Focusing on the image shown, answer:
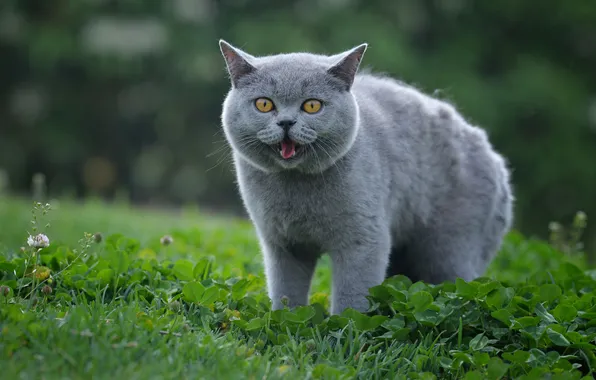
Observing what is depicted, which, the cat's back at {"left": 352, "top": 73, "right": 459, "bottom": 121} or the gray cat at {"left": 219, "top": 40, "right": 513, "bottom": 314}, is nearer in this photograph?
the gray cat at {"left": 219, "top": 40, "right": 513, "bottom": 314}

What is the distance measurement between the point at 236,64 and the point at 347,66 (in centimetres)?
49

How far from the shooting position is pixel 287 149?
3.01m

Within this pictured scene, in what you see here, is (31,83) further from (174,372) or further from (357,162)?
(174,372)

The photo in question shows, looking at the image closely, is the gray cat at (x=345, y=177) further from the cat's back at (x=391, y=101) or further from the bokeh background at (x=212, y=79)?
the bokeh background at (x=212, y=79)

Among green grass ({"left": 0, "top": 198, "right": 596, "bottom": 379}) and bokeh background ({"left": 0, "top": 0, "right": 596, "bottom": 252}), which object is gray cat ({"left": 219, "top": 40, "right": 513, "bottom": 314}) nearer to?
green grass ({"left": 0, "top": 198, "right": 596, "bottom": 379})

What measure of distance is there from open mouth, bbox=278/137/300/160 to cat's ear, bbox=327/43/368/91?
381mm

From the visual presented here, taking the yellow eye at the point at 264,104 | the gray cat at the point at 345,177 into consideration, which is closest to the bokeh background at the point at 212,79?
the gray cat at the point at 345,177

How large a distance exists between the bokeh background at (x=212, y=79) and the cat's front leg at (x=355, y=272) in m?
6.14

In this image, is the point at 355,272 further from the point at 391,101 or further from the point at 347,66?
the point at 391,101

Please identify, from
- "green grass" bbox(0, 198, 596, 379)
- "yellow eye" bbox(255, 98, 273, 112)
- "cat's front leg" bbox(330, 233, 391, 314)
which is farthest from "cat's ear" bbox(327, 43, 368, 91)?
"green grass" bbox(0, 198, 596, 379)

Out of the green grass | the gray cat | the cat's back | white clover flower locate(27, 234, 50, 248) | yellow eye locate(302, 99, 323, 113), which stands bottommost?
the green grass

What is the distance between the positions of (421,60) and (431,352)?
300 inches

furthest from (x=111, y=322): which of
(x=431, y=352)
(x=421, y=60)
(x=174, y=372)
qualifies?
(x=421, y=60)

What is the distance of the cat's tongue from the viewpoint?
9.87 feet
